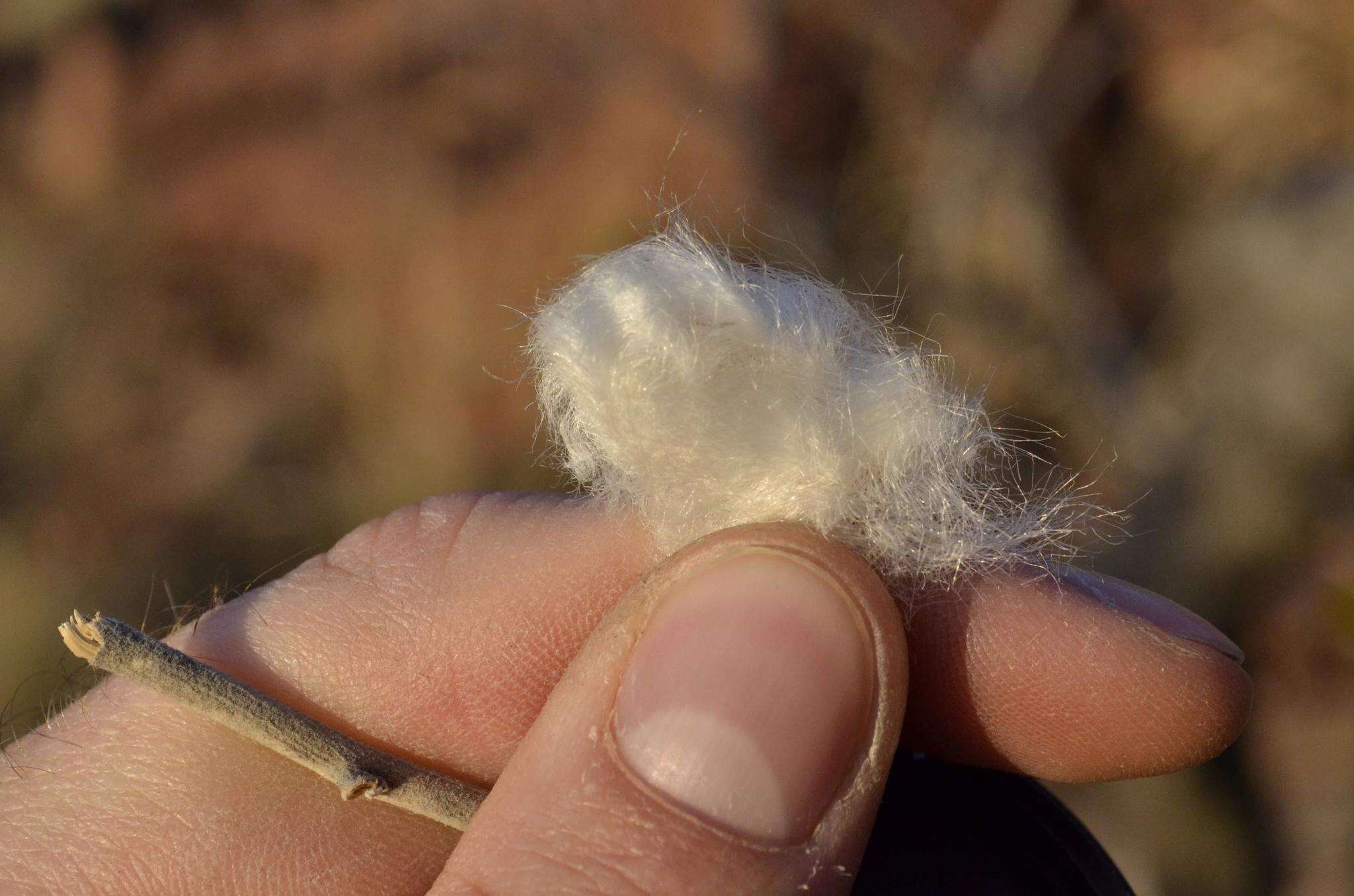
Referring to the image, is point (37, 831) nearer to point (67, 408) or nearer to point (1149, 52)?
point (67, 408)

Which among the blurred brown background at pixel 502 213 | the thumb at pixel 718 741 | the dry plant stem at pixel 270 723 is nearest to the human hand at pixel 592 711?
the thumb at pixel 718 741

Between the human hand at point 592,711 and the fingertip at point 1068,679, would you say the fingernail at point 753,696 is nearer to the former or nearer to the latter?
the human hand at point 592,711

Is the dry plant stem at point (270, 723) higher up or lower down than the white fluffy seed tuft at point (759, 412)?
lower down

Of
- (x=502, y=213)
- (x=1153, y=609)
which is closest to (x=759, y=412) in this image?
(x=1153, y=609)

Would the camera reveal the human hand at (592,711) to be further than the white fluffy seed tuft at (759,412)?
No

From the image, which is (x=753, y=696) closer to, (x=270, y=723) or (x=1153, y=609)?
(x=270, y=723)

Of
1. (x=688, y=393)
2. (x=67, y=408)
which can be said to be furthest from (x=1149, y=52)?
(x=67, y=408)

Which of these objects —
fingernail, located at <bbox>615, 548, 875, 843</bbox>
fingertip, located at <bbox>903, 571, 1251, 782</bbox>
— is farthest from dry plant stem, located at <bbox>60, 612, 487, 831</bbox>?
fingertip, located at <bbox>903, 571, 1251, 782</bbox>

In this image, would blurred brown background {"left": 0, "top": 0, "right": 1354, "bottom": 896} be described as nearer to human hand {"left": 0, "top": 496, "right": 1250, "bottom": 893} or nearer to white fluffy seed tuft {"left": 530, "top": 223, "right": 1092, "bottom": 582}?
human hand {"left": 0, "top": 496, "right": 1250, "bottom": 893}
